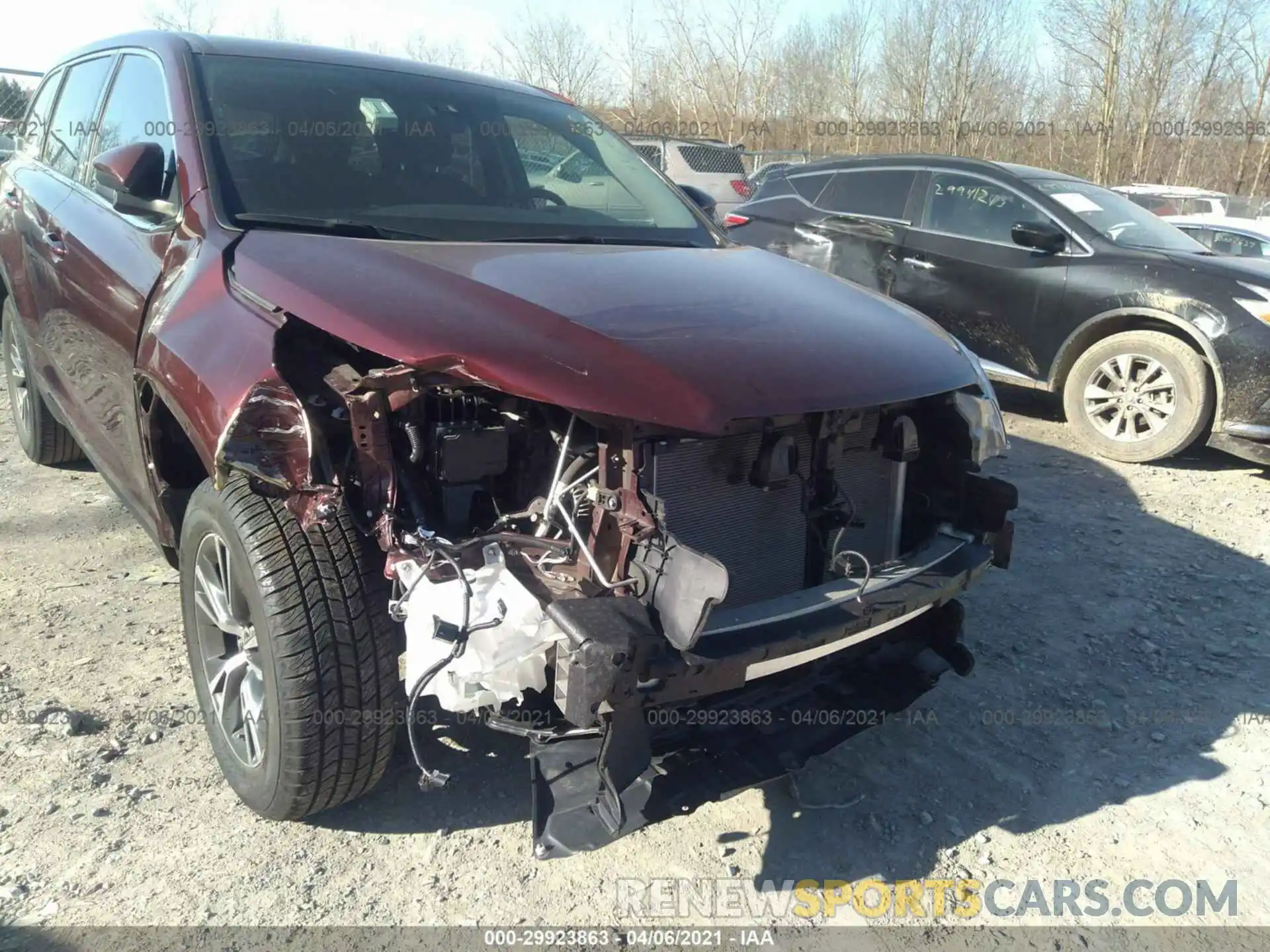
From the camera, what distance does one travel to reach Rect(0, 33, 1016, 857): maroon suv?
195 centimetres

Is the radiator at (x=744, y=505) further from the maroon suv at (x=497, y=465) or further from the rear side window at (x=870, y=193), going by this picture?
the rear side window at (x=870, y=193)

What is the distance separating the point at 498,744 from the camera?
281 centimetres

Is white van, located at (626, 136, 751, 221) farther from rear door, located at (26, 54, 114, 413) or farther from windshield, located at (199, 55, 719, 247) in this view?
rear door, located at (26, 54, 114, 413)

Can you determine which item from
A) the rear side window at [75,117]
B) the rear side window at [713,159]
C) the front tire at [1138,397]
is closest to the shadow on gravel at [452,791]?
the rear side window at [75,117]

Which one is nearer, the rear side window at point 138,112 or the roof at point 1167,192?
the rear side window at point 138,112

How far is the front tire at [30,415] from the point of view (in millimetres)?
4527

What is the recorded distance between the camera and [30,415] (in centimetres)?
473

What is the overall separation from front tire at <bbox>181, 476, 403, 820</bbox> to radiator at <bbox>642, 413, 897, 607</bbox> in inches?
28.3

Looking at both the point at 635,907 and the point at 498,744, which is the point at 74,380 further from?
the point at 635,907

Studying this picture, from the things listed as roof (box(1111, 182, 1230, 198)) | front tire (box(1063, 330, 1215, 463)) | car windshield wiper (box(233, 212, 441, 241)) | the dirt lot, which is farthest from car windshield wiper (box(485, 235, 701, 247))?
roof (box(1111, 182, 1230, 198))

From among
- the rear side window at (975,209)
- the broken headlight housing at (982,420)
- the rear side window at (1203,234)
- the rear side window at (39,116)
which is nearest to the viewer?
the broken headlight housing at (982,420)

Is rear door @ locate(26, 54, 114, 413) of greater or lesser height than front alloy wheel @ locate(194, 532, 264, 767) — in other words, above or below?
above

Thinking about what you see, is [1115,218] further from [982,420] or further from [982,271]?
[982,420]

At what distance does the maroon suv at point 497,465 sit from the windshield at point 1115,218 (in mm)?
4186
